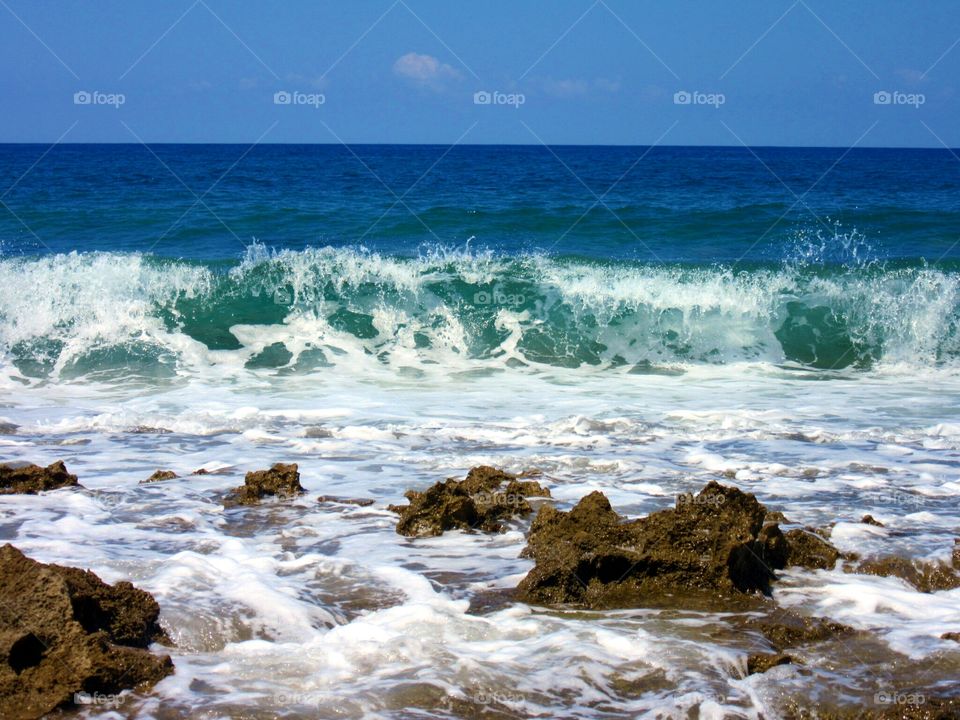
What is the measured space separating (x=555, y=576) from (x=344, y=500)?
2.11 m

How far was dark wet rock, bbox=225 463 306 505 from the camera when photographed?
21.5 ft

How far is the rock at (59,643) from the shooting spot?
3729 mm

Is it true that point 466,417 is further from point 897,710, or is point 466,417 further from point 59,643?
point 897,710

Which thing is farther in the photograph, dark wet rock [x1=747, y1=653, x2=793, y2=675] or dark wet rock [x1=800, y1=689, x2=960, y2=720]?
dark wet rock [x1=747, y1=653, x2=793, y2=675]

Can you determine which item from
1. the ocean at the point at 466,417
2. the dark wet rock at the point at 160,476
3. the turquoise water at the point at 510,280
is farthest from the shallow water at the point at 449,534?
the turquoise water at the point at 510,280

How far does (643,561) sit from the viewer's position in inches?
198

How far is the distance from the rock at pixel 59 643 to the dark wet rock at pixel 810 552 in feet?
10.1

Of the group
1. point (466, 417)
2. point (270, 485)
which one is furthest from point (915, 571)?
point (466, 417)

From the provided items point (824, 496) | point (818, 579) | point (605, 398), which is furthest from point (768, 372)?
point (818, 579)

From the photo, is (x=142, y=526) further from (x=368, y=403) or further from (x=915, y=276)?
(x=915, y=276)

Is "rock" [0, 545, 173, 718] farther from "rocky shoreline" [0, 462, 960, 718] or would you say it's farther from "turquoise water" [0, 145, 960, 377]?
"turquoise water" [0, 145, 960, 377]

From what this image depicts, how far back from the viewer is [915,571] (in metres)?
5.25

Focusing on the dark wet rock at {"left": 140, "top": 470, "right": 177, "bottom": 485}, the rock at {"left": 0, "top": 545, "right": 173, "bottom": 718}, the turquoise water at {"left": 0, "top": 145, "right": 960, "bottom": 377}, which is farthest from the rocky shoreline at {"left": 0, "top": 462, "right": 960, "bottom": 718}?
the turquoise water at {"left": 0, "top": 145, "right": 960, "bottom": 377}

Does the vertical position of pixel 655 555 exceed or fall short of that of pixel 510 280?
it falls short
